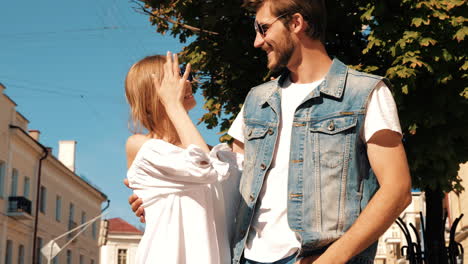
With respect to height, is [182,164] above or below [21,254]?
below

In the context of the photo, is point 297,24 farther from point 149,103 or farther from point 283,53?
point 149,103

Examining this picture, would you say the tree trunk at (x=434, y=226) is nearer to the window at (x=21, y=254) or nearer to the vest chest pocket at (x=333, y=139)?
the vest chest pocket at (x=333, y=139)

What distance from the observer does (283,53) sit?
271cm

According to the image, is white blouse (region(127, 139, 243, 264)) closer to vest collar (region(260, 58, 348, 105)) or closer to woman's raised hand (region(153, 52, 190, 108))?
woman's raised hand (region(153, 52, 190, 108))

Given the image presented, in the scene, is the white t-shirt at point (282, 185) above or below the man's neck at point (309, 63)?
below

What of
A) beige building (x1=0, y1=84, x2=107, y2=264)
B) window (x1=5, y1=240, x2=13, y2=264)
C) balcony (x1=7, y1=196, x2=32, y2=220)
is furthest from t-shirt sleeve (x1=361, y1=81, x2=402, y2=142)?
window (x1=5, y1=240, x2=13, y2=264)

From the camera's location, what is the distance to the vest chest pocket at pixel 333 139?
2.42m

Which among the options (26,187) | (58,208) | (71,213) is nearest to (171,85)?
(26,187)

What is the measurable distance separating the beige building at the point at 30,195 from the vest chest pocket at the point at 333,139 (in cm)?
3235

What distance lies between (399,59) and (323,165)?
21.3 ft

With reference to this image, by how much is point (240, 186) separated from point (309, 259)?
1.69ft

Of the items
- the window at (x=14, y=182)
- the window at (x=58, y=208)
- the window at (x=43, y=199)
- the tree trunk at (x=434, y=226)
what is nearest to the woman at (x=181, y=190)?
the tree trunk at (x=434, y=226)

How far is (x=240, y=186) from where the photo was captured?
108 inches

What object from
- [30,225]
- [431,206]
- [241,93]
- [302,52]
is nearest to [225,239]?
[302,52]
